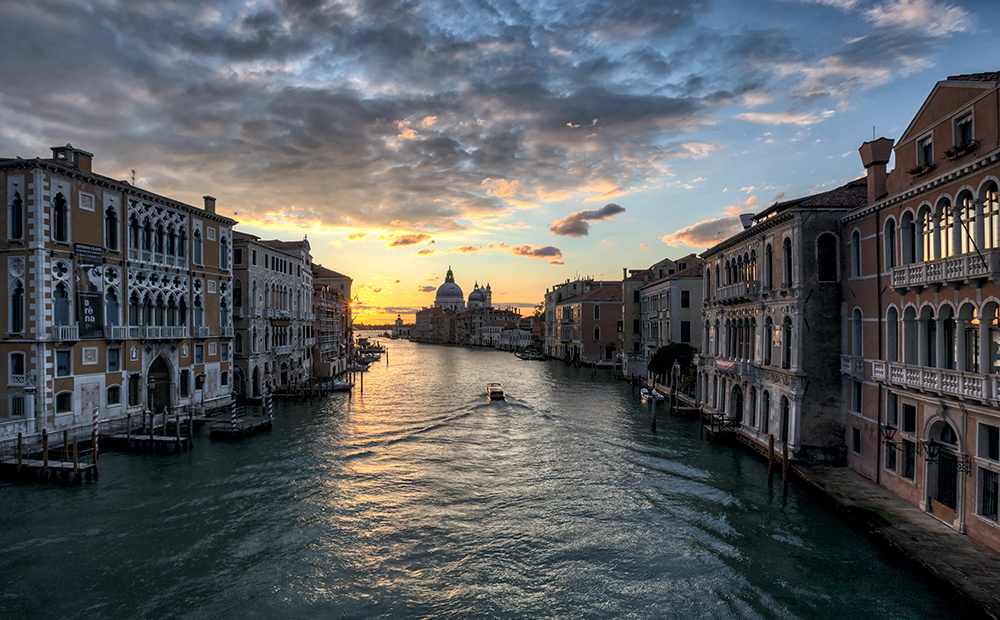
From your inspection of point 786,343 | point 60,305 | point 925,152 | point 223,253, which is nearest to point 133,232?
point 60,305

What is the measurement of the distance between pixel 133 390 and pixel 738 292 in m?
27.8

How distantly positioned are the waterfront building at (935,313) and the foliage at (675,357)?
1951cm

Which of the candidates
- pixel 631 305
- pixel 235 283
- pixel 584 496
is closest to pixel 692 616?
pixel 584 496

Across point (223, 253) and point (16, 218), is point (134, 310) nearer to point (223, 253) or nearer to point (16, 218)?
point (16, 218)

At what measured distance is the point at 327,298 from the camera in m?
55.8

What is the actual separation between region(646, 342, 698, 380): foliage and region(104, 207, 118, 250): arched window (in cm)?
3222

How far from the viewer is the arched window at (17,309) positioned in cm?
2062

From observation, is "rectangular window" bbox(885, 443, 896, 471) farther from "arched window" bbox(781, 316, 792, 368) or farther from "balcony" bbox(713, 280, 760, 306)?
"balcony" bbox(713, 280, 760, 306)

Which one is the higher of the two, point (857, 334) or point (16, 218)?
point (16, 218)

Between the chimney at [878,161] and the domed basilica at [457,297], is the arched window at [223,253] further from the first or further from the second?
the domed basilica at [457,297]

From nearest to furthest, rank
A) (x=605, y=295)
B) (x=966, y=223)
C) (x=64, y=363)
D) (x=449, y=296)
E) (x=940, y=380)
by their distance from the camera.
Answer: (x=966, y=223) → (x=940, y=380) → (x=64, y=363) → (x=605, y=295) → (x=449, y=296)

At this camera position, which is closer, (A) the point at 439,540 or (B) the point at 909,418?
(A) the point at 439,540

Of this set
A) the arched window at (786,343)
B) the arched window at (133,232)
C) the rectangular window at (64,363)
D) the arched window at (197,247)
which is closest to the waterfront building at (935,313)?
the arched window at (786,343)

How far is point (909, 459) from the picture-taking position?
14570 millimetres
